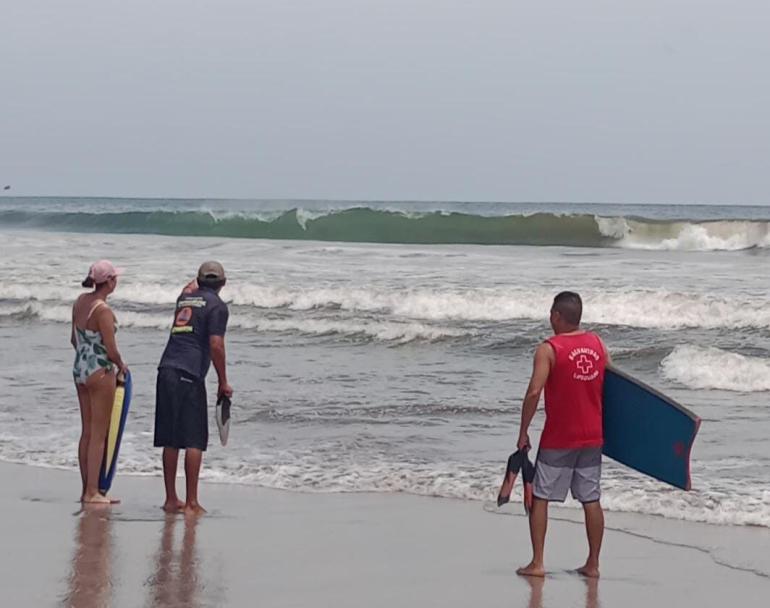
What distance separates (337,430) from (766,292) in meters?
11.6

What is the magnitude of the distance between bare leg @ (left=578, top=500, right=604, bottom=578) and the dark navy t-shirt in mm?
2533

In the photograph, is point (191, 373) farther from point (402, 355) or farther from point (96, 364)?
point (402, 355)

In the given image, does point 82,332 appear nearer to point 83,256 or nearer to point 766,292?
point 766,292

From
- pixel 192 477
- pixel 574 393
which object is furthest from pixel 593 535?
pixel 192 477

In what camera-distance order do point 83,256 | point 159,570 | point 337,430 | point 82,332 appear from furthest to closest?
point 83,256, point 337,430, point 82,332, point 159,570

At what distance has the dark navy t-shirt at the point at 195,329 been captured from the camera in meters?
7.77

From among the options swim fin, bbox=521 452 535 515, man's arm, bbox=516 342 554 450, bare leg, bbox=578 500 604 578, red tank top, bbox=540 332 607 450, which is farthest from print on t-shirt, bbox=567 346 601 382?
bare leg, bbox=578 500 604 578

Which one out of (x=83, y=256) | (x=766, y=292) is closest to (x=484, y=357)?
(x=766, y=292)

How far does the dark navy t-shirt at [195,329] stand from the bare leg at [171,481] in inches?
20.1

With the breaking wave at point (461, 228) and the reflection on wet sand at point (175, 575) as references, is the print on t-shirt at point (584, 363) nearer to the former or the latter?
the reflection on wet sand at point (175, 575)

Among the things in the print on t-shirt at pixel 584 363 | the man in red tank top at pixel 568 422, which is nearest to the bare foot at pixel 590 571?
the man in red tank top at pixel 568 422

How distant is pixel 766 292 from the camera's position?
20.3 metres

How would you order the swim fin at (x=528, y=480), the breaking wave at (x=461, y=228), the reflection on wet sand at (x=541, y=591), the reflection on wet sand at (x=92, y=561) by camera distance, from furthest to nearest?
the breaking wave at (x=461, y=228) < the swim fin at (x=528, y=480) < the reflection on wet sand at (x=541, y=591) < the reflection on wet sand at (x=92, y=561)

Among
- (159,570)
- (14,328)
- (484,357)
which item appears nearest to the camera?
(159,570)
